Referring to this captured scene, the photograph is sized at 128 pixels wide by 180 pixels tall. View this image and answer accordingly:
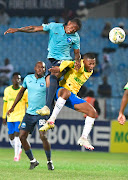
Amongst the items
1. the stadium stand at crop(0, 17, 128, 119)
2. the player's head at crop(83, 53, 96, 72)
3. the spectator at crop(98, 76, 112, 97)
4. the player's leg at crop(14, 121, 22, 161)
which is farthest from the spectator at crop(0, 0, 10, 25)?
the player's head at crop(83, 53, 96, 72)

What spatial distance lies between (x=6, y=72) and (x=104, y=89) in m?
4.54

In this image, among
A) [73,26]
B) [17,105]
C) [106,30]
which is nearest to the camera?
[73,26]

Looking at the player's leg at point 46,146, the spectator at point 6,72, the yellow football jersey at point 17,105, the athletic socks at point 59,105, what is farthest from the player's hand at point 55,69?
the spectator at point 6,72

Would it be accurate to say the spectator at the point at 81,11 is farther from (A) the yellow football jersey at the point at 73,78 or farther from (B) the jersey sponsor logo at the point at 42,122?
(A) the yellow football jersey at the point at 73,78

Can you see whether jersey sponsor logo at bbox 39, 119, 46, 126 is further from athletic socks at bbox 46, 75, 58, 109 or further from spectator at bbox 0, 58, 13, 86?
spectator at bbox 0, 58, 13, 86

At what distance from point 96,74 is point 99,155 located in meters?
7.16

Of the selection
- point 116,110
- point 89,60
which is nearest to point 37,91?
point 89,60

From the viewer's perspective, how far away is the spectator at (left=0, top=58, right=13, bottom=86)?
21419 mm

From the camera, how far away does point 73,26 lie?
923 centimetres

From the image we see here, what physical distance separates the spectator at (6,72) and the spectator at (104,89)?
403 cm

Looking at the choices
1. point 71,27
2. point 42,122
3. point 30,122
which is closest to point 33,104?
point 30,122

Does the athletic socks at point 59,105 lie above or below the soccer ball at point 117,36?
below

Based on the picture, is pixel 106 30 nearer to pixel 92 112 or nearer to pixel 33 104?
pixel 33 104

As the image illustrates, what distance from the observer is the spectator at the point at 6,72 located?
21.4m
